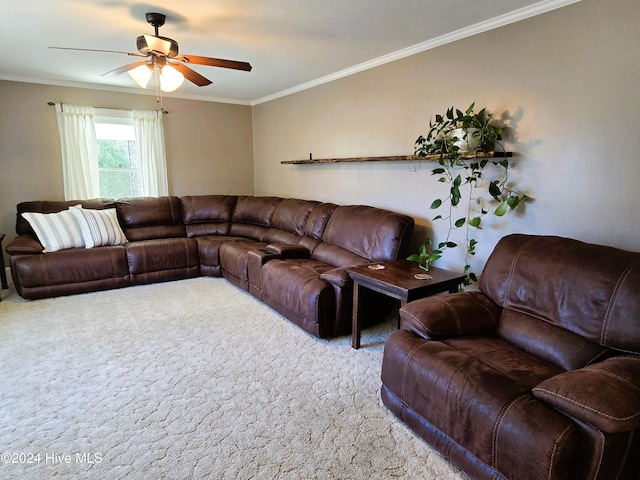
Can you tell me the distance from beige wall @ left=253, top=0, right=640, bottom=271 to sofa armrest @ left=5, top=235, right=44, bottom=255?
356cm

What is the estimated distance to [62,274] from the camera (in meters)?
3.93

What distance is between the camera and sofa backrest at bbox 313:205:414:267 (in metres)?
3.19

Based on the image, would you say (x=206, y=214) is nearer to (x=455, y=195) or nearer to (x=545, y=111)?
(x=455, y=195)

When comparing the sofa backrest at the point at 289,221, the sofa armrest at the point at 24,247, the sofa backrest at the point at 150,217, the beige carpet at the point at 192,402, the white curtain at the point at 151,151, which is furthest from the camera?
the white curtain at the point at 151,151

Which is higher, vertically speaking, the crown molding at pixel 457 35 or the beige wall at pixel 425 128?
the crown molding at pixel 457 35

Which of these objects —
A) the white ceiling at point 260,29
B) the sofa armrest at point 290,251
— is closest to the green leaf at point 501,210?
the white ceiling at point 260,29

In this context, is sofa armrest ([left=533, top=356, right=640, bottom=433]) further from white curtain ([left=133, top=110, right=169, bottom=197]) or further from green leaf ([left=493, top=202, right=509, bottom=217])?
white curtain ([left=133, top=110, right=169, bottom=197])

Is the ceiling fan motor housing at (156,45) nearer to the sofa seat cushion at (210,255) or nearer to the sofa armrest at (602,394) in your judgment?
the sofa seat cushion at (210,255)

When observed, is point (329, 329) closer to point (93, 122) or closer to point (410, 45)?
point (410, 45)

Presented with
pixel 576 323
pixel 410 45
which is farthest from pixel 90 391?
pixel 410 45

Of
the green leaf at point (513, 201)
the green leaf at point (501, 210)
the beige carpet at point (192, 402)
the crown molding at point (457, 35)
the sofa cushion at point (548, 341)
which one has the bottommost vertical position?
the beige carpet at point (192, 402)

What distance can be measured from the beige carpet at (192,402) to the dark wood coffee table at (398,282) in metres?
0.45

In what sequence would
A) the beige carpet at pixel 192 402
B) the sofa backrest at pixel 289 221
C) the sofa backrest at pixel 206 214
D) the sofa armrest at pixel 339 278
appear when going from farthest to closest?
the sofa backrest at pixel 206 214
the sofa backrest at pixel 289 221
the sofa armrest at pixel 339 278
the beige carpet at pixel 192 402

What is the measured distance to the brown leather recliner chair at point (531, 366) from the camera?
1.32 m
